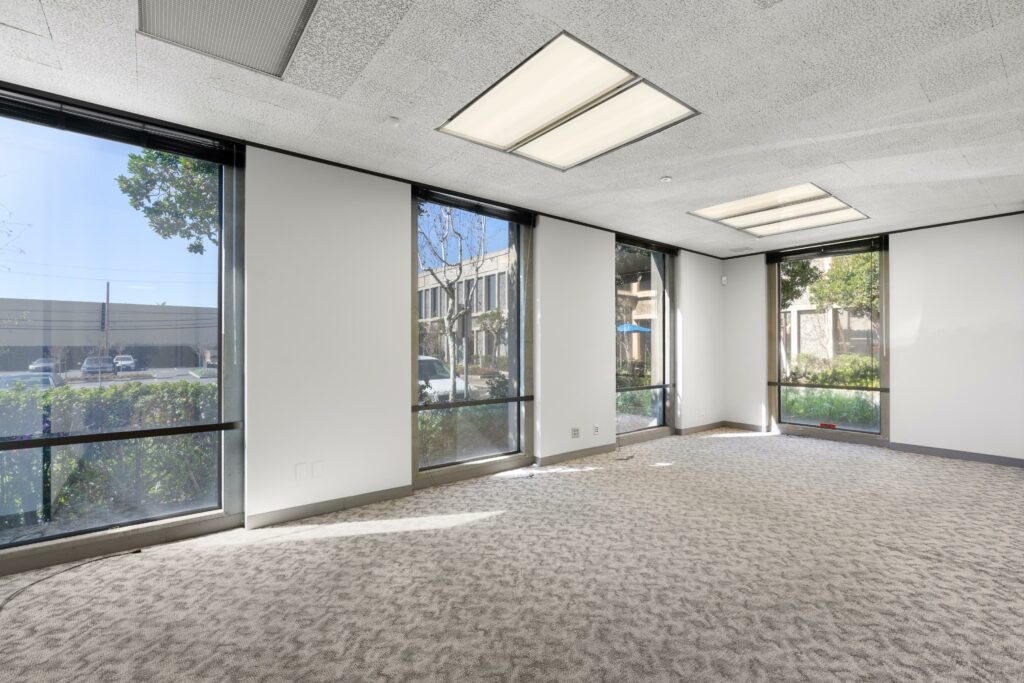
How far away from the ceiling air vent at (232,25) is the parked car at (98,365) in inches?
83.7

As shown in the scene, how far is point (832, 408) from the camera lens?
7125 mm

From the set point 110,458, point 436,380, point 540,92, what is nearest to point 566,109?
point 540,92

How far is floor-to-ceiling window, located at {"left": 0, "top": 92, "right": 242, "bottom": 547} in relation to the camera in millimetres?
3016

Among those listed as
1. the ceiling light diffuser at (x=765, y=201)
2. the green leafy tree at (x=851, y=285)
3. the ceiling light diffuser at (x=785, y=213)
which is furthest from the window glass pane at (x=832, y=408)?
the ceiling light diffuser at (x=765, y=201)

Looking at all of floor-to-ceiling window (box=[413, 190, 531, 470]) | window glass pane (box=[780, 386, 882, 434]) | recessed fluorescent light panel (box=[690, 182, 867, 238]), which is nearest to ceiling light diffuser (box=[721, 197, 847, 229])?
recessed fluorescent light panel (box=[690, 182, 867, 238])

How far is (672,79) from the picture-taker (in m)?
2.80

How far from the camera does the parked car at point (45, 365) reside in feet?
10.0

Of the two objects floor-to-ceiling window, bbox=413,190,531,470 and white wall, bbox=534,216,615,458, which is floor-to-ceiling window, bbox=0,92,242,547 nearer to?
floor-to-ceiling window, bbox=413,190,531,470

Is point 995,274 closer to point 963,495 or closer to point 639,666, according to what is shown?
point 963,495

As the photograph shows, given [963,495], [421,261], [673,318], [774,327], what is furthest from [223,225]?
[774,327]

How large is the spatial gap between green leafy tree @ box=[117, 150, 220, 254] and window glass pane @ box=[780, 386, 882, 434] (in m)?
8.00

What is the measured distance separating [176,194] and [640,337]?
19.3 ft

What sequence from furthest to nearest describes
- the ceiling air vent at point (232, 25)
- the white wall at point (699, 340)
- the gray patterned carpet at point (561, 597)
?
the white wall at point (699, 340) < the ceiling air vent at point (232, 25) < the gray patterned carpet at point (561, 597)

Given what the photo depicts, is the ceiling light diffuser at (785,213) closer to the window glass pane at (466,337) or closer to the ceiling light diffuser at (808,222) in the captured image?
the ceiling light diffuser at (808,222)
